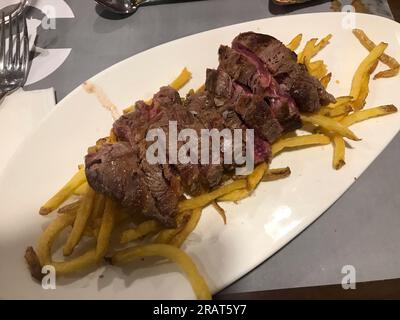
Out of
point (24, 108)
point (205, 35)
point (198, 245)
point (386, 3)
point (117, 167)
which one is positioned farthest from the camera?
point (386, 3)

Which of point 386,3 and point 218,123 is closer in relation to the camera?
point 218,123

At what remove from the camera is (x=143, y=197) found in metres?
2.23

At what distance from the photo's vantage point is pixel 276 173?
254 centimetres

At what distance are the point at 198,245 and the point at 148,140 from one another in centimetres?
59

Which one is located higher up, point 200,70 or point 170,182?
point 200,70

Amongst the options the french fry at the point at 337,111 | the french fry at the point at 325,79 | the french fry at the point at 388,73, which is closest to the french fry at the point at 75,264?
the french fry at the point at 337,111

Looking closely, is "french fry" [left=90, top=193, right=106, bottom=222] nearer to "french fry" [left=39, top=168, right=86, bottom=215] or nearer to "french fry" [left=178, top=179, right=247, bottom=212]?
"french fry" [left=39, top=168, right=86, bottom=215]

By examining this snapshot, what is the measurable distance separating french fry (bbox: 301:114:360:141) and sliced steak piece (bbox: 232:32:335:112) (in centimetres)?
6

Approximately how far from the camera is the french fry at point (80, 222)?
2203mm

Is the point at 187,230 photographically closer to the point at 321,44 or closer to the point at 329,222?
the point at 329,222

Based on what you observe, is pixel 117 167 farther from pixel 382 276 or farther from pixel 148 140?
pixel 382 276

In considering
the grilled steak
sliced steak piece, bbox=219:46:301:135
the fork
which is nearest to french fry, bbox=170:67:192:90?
the grilled steak
